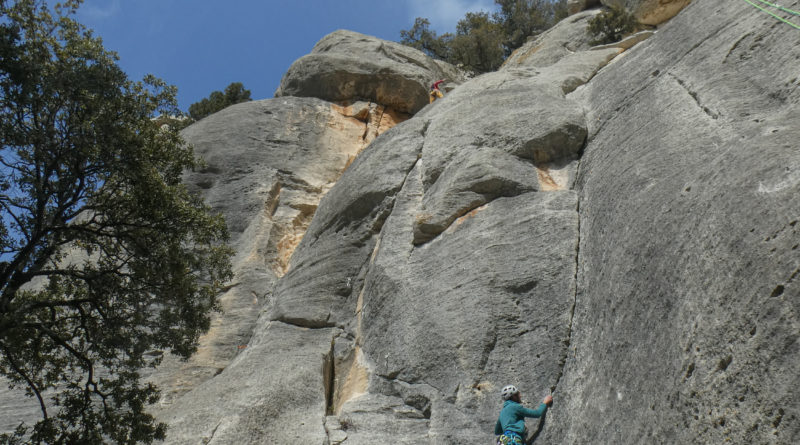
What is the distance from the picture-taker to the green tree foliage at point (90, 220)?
1149 centimetres

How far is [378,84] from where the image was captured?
26.6 m

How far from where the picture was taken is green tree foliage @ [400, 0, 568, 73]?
1457 inches

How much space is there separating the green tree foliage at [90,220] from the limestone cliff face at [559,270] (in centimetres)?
149

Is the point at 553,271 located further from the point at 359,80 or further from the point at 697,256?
the point at 359,80

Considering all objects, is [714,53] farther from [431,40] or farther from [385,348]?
[431,40]

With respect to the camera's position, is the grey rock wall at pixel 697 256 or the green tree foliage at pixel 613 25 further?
the green tree foliage at pixel 613 25

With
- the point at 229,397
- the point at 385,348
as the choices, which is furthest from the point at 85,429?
the point at 385,348

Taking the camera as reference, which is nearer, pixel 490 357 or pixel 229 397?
pixel 490 357

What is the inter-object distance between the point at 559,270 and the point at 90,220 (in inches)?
318

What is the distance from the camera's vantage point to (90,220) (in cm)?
1267

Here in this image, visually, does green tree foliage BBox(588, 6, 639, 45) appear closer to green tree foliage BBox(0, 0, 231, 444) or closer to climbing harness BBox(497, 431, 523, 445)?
green tree foliage BBox(0, 0, 231, 444)

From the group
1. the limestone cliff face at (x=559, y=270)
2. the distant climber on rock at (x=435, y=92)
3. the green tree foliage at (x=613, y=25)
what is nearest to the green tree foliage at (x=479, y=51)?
the distant climber on rock at (x=435, y=92)

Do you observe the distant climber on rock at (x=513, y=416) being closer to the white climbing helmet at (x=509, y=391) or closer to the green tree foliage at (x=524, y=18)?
the white climbing helmet at (x=509, y=391)

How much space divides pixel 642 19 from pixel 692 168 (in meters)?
18.2
